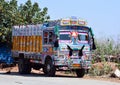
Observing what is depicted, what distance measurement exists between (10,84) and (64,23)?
22.0 ft

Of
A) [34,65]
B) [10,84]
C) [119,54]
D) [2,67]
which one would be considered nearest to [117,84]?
[10,84]

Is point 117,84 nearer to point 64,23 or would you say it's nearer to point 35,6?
point 64,23

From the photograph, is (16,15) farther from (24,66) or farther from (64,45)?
(64,45)

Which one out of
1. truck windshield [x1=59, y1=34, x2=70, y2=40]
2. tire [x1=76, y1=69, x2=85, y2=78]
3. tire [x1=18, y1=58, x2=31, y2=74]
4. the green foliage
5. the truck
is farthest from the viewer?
the green foliage

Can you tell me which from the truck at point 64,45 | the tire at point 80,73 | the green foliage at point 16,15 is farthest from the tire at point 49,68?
the green foliage at point 16,15

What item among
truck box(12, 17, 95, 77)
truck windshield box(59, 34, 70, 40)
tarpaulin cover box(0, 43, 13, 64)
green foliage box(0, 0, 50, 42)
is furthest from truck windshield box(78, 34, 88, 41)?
green foliage box(0, 0, 50, 42)

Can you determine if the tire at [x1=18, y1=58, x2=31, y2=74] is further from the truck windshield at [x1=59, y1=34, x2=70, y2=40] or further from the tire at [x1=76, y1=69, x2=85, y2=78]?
the truck windshield at [x1=59, y1=34, x2=70, y2=40]

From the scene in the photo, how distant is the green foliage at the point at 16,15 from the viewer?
37.5m

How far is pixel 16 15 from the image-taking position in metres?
38.3

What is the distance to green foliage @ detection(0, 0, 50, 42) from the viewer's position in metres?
37.5

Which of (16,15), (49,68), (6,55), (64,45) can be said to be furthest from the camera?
(16,15)

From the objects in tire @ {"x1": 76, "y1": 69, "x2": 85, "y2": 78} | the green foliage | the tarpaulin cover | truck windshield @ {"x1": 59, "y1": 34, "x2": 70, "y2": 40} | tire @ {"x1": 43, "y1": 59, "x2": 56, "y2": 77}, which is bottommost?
tire @ {"x1": 76, "y1": 69, "x2": 85, "y2": 78}

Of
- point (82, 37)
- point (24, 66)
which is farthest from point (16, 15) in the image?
point (82, 37)

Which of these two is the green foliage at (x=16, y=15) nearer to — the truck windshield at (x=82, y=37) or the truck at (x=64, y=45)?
the truck at (x=64, y=45)
